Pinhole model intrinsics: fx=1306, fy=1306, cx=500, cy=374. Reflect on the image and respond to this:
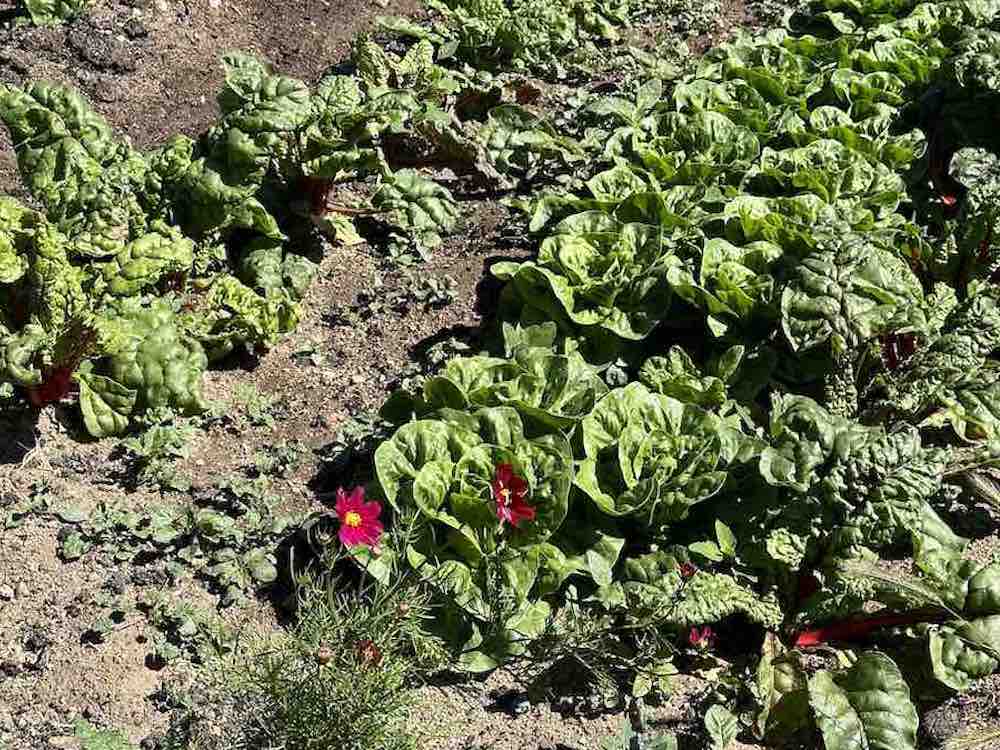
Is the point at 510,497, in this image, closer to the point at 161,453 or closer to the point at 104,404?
the point at 161,453

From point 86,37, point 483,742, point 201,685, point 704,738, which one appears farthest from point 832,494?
point 86,37

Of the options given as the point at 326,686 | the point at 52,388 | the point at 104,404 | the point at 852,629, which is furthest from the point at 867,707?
the point at 52,388

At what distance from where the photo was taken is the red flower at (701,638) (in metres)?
4.34

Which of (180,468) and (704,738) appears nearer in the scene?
(704,738)

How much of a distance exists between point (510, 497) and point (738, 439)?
945mm

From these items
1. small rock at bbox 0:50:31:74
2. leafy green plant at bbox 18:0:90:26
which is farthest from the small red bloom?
leafy green plant at bbox 18:0:90:26

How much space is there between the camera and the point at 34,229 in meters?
4.95

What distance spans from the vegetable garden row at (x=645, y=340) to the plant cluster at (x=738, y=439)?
14 mm

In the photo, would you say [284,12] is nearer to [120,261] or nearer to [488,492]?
[120,261]

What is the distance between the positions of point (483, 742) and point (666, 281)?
209 centimetres

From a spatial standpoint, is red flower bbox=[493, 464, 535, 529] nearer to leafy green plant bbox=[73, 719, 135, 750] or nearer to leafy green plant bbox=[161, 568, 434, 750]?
leafy green plant bbox=[161, 568, 434, 750]

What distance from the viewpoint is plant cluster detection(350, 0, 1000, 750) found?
167 inches

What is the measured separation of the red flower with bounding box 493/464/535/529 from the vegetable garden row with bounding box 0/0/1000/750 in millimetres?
20

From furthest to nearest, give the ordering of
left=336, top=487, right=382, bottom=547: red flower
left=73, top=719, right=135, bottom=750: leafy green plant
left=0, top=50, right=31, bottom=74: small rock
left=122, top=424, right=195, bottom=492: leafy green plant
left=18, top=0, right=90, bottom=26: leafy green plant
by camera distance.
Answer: left=18, top=0, right=90, bottom=26: leafy green plant → left=0, top=50, right=31, bottom=74: small rock → left=122, top=424, right=195, bottom=492: leafy green plant → left=336, top=487, right=382, bottom=547: red flower → left=73, top=719, right=135, bottom=750: leafy green plant
